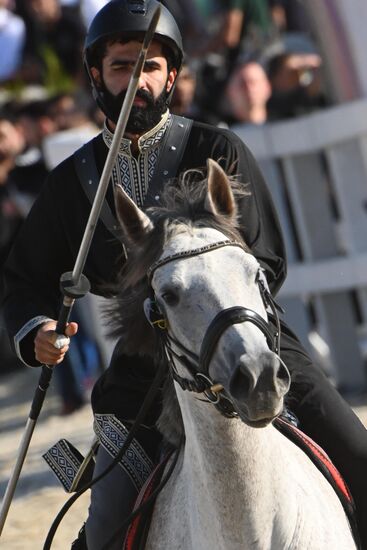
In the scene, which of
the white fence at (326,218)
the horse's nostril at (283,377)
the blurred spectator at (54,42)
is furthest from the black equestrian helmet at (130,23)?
the blurred spectator at (54,42)

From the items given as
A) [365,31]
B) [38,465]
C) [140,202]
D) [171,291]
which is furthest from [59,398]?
[171,291]

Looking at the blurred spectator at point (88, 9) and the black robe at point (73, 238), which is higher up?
A: the blurred spectator at point (88, 9)

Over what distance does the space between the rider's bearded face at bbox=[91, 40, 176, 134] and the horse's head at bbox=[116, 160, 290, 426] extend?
0.61 meters

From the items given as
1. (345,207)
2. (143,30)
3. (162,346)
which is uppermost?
(143,30)

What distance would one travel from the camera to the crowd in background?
10.9 meters

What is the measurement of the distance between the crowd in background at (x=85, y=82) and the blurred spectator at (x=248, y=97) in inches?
0.4

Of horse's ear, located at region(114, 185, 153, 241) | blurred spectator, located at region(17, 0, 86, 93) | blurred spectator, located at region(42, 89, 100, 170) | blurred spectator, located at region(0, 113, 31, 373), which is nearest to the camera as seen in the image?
horse's ear, located at region(114, 185, 153, 241)

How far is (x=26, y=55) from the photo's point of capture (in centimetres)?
1540

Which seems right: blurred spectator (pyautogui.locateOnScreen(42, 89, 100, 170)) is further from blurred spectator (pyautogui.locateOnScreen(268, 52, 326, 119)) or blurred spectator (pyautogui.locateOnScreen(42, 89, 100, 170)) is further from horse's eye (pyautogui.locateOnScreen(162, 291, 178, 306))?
horse's eye (pyautogui.locateOnScreen(162, 291, 178, 306))

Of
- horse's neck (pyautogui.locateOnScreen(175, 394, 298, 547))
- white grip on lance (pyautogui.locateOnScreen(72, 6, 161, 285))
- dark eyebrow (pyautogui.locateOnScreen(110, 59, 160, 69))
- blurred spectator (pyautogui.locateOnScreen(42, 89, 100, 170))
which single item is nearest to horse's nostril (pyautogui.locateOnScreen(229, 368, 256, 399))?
horse's neck (pyautogui.locateOnScreen(175, 394, 298, 547))

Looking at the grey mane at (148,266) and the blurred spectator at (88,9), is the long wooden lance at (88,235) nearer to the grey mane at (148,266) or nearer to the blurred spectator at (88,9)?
the grey mane at (148,266)

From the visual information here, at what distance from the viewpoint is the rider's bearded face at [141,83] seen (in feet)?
16.5

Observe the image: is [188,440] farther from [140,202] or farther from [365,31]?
[365,31]

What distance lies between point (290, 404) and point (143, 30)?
146 cm
